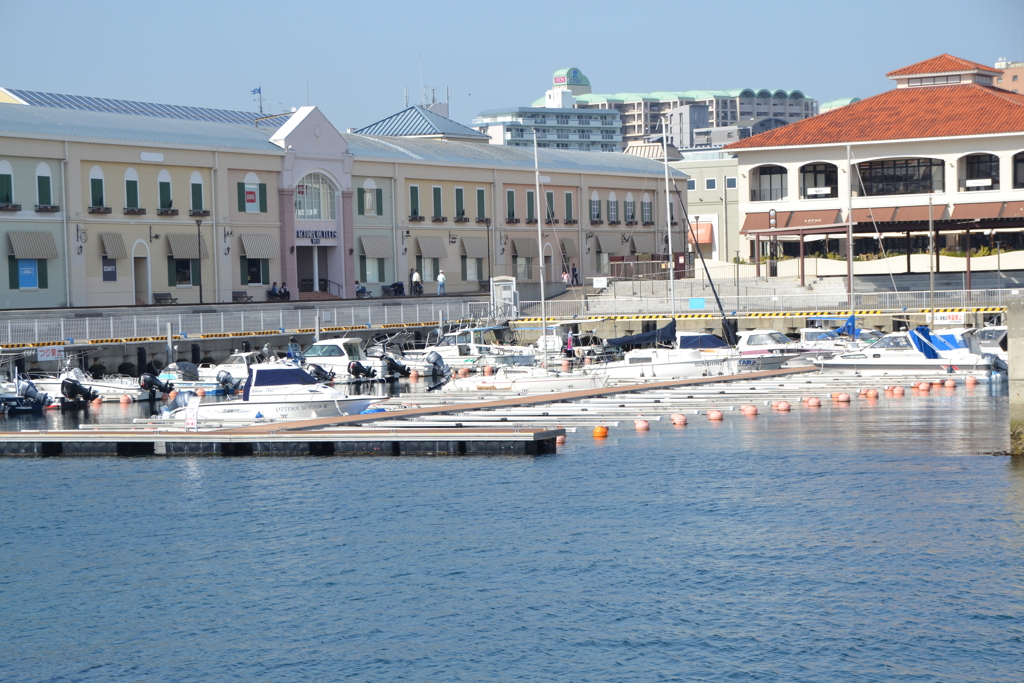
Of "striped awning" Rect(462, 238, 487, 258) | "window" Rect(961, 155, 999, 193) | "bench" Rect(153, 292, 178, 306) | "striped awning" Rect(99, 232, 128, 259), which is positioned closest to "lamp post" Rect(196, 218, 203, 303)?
"bench" Rect(153, 292, 178, 306)

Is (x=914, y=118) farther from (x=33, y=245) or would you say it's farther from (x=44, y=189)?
(x=33, y=245)

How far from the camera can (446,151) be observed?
88062 millimetres

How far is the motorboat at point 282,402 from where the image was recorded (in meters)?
44.2

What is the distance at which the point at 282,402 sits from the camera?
44656 millimetres

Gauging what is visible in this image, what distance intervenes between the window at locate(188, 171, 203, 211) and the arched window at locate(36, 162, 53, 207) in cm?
813

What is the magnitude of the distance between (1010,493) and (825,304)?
132ft

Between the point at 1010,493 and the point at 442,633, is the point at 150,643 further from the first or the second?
the point at 1010,493

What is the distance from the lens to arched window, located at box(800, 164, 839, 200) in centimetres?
8556

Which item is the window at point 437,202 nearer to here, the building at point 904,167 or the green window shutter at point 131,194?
the building at point 904,167

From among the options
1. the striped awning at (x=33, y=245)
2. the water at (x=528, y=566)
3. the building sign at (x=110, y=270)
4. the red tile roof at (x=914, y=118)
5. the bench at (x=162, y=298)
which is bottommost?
the water at (x=528, y=566)

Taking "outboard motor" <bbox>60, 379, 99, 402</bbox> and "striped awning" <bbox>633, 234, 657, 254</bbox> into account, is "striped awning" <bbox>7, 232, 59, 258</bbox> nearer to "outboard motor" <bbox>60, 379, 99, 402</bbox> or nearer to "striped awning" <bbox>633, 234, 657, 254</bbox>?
"outboard motor" <bbox>60, 379, 99, 402</bbox>

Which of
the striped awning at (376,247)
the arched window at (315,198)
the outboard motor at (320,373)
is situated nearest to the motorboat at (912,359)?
the outboard motor at (320,373)

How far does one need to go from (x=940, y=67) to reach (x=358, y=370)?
49506mm

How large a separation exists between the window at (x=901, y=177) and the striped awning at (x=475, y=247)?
24.0 m
